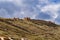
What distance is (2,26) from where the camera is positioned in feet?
385

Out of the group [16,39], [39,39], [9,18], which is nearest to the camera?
[16,39]

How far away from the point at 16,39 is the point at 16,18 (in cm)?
6499

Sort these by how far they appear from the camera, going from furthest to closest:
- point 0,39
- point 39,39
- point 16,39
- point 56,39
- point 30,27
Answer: point 30,27, point 56,39, point 39,39, point 16,39, point 0,39

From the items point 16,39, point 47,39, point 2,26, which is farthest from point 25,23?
point 16,39

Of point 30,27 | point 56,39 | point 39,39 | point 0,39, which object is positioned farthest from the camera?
point 30,27

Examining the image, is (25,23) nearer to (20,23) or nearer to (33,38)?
(20,23)

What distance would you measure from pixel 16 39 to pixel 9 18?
6082 cm

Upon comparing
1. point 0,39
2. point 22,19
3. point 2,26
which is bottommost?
point 0,39

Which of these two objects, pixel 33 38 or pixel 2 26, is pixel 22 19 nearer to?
pixel 2 26

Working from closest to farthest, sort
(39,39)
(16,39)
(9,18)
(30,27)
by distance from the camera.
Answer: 1. (16,39)
2. (39,39)
3. (30,27)
4. (9,18)

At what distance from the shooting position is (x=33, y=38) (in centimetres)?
9994

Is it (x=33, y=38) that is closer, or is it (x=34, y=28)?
(x=33, y=38)

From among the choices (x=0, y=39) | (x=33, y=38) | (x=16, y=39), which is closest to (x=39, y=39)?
(x=33, y=38)

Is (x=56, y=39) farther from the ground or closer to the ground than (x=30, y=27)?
closer to the ground
